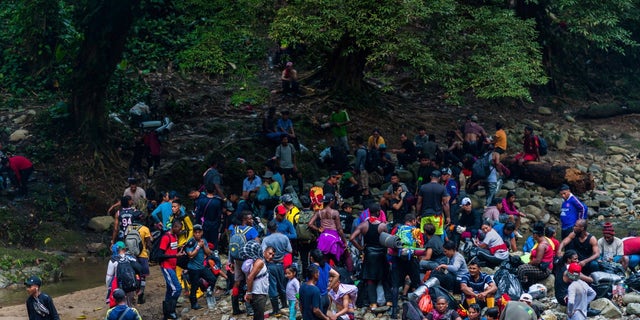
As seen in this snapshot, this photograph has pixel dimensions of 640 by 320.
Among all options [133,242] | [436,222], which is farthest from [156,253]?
[436,222]

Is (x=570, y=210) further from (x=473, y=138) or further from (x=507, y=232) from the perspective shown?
(x=473, y=138)

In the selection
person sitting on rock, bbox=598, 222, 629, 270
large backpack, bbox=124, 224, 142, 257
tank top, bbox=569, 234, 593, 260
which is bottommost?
person sitting on rock, bbox=598, 222, 629, 270

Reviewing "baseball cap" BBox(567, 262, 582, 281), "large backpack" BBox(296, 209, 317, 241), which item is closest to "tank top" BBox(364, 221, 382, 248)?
"large backpack" BBox(296, 209, 317, 241)

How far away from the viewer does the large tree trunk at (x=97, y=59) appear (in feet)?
71.2

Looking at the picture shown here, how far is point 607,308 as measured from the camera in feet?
49.0

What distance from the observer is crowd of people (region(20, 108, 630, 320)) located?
14.3m

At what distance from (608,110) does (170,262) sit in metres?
19.1

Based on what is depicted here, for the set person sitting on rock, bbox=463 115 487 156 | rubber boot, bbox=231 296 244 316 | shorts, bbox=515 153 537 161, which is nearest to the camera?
rubber boot, bbox=231 296 244 316

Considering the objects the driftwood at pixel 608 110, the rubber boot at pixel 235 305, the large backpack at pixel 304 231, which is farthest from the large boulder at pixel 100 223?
the driftwood at pixel 608 110

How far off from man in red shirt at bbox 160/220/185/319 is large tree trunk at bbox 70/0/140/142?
784cm

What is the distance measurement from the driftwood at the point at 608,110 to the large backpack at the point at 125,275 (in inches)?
759

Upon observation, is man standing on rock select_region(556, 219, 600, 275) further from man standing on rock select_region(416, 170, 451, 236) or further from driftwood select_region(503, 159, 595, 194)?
driftwood select_region(503, 159, 595, 194)

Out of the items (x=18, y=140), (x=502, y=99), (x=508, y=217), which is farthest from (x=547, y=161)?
(x=18, y=140)

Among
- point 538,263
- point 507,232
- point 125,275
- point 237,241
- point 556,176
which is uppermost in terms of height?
point 237,241
